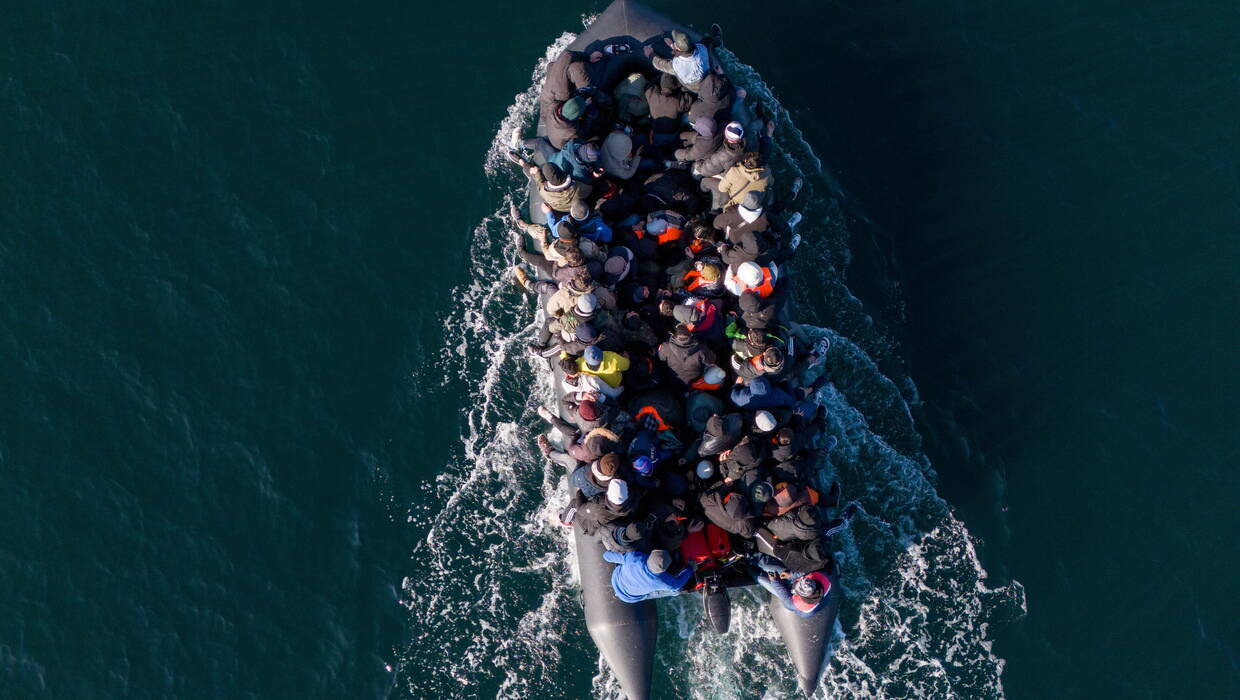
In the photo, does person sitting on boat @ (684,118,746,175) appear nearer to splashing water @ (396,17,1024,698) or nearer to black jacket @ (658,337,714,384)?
black jacket @ (658,337,714,384)

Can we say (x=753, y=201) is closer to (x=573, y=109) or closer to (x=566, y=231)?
(x=566, y=231)

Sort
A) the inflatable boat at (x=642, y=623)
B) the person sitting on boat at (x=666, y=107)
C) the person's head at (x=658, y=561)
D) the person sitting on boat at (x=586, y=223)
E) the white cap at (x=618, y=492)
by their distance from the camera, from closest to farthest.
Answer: the person's head at (x=658, y=561) < the white cap at (x=618, y=492) < the inflatable boat at (x=642, y=623) < the person sitting on boat at (x=586, y=223) < the person sitting on boat at (x=666, y=107)

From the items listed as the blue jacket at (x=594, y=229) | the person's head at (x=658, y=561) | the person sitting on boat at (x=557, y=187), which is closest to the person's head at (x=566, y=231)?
the blue jacket at (x=594, y=229)

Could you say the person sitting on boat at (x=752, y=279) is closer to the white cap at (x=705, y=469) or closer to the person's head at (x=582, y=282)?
the person's head at (x=582, y=282)

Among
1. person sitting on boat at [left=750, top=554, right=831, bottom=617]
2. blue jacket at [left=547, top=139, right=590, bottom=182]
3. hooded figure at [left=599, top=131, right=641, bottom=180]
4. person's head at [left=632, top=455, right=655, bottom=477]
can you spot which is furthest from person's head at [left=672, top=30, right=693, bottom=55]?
person sitting on boat at [left=750, top=554, right=831, bottom=617]

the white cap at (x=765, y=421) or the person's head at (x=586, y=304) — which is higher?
the person's head at (x=586, y=304)

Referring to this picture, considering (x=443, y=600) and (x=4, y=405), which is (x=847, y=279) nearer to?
(x=443, y=600)

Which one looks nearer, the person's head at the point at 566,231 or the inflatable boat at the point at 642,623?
the person's head at the point at 566,231

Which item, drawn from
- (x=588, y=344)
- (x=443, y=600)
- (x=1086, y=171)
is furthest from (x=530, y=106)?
Answer: (x=1086, y=171)
